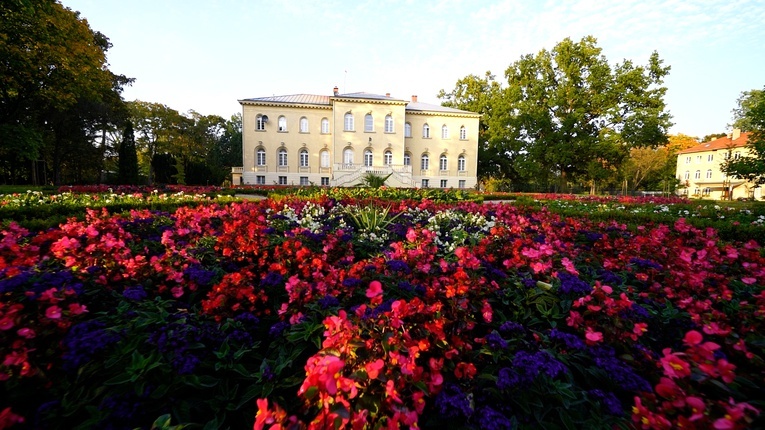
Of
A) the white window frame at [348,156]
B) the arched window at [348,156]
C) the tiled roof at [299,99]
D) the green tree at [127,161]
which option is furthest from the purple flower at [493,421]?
the tiled roof at [299,99]

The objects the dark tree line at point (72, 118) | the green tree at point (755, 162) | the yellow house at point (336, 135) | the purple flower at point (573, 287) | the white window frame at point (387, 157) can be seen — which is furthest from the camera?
the white window frame at point (387, 157)

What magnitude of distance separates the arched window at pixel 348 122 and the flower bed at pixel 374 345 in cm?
3048

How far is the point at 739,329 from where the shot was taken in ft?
5.19

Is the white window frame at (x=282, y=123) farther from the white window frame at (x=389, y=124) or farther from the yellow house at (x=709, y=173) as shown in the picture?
the yellow house at (x=709, y=173)

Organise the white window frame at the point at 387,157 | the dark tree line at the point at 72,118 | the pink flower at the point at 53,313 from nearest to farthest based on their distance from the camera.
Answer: the pink flower at the point at 53,313 → the dark tree line at the point at 72,118 → the white window frame at the point at 387,157

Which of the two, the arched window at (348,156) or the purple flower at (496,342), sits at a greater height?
the arched window at (348,156)

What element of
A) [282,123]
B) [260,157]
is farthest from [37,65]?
[282,123]

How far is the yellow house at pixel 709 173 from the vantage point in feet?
140

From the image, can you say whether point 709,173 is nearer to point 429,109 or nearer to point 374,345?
point 429,109

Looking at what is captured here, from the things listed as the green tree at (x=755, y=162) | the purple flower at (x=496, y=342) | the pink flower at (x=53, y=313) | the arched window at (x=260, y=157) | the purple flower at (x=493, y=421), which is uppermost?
the arched window at (x=260, y=157)

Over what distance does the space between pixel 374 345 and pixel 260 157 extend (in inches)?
1302

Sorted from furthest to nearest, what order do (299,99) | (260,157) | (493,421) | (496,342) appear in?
(299,99) < (260,157) < (496,342) < (493,421)

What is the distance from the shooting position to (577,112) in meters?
26.5

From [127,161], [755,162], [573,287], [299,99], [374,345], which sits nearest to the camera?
[374,345]
